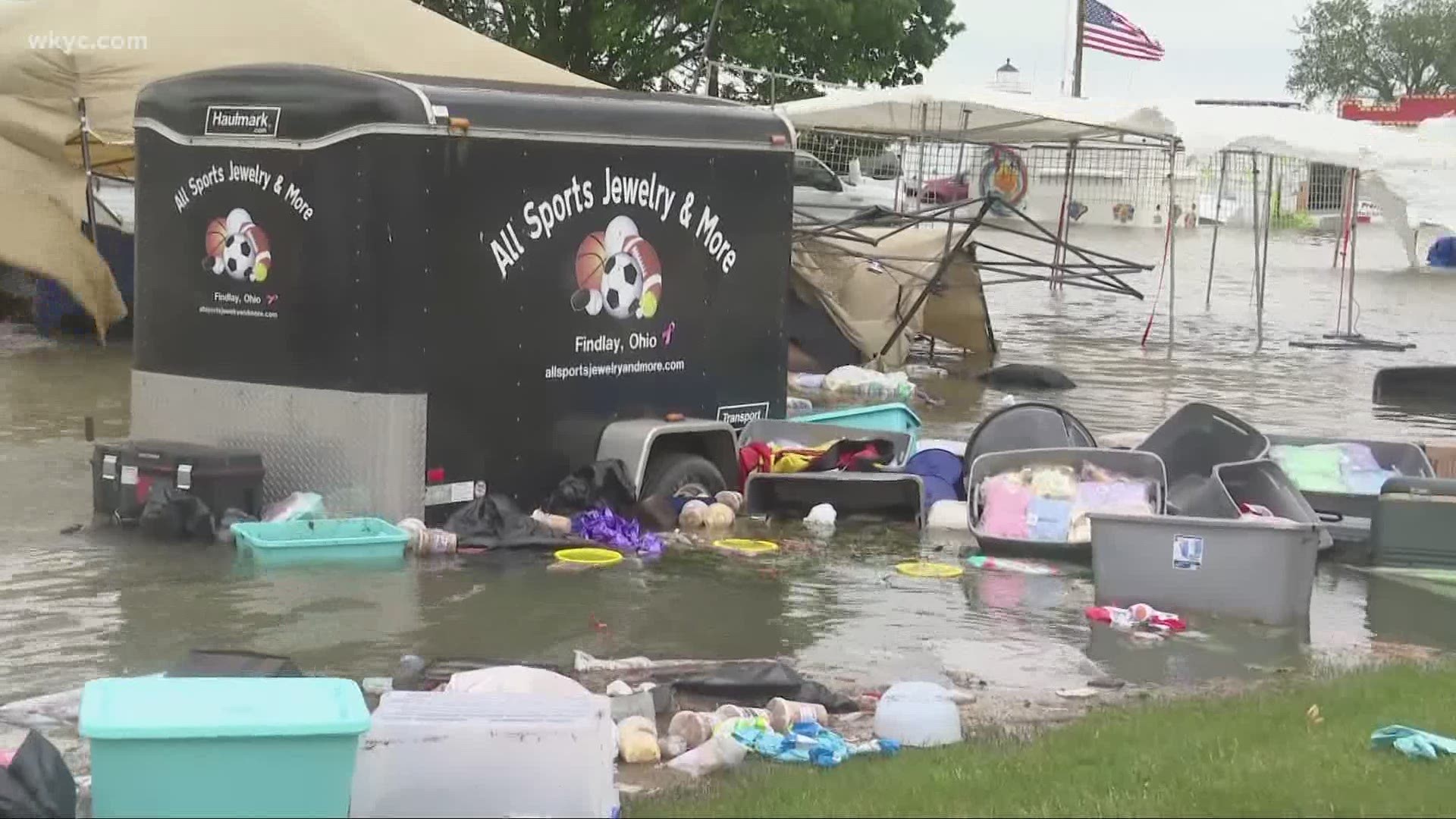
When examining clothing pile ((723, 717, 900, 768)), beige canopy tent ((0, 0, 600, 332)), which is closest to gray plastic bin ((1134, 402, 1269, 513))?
clothing pile ((723, 717, 900, 768))

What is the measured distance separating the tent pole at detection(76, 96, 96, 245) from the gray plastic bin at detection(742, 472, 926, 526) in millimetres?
10336

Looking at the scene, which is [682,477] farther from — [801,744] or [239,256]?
[801,744]

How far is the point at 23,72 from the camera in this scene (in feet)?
63.9

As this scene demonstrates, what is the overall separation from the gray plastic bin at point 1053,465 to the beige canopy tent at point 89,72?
9.50m

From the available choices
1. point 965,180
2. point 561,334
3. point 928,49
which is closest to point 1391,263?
point 928,49

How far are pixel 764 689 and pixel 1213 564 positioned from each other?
2873 millimetres

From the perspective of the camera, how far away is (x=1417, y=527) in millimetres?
10703

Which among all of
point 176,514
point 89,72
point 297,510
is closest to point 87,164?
point 89,72

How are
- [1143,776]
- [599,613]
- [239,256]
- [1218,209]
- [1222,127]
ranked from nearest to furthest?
[1143,776] → [599,613] → [239,256] → [1222,127] → [1218,209]

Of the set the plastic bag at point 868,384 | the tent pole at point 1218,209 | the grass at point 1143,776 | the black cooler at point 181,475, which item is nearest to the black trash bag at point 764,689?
the grass at point 1143,776

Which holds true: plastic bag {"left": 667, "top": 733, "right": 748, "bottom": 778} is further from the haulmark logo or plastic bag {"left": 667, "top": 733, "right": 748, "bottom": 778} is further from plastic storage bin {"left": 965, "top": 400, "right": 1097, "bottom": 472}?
plastic storage bin {"left": 965, "top": 400, "right": 1097, "bottom": 472}

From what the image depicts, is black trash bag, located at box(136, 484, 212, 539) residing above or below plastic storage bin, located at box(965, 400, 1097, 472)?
below

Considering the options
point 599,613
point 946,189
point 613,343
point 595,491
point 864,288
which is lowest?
point 599,613

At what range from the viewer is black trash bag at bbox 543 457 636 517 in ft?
34.9
